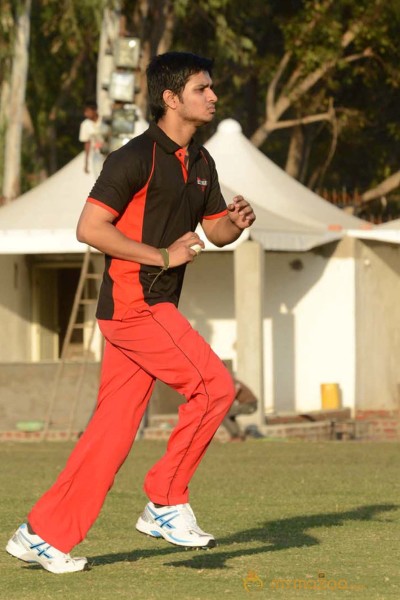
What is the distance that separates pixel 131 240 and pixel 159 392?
14.8m

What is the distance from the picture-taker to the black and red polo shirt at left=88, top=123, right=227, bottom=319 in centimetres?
645

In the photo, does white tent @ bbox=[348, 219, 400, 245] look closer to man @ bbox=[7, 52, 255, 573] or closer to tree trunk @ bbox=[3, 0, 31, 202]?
tree trunk @ bbox=[3, 0, 31, 202]

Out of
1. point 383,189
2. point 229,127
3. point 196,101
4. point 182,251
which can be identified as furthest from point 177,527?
point 383,189

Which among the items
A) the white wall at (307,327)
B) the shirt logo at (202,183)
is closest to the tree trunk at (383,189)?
the white wall at (307,327)

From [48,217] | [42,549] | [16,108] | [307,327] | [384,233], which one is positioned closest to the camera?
[42,549]

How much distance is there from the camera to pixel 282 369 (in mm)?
23766

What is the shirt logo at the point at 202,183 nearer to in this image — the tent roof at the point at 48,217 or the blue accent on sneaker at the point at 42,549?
the blue accent on sneaker at the point at 42,549

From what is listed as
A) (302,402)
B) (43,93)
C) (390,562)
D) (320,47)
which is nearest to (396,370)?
(302,402)

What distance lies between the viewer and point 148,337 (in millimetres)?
6547

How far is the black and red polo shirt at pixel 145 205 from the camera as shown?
6.45 metres

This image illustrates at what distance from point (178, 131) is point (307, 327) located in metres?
17.2

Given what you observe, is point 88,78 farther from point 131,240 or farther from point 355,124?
point 131,240

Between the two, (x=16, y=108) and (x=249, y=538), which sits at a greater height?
(x=16, y=108)

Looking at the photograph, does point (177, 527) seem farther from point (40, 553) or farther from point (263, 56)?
point (263, 56)
